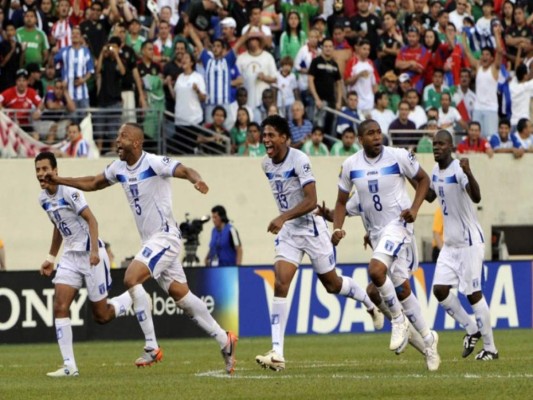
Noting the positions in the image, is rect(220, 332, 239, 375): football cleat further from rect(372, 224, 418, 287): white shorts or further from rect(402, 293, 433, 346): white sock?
rect(402, 293, 433, 346): white sock

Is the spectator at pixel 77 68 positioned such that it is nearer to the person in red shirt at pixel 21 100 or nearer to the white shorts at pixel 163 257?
the person in red shirt at pixel 21 100

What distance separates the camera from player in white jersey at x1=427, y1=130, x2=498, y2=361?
1667 cm

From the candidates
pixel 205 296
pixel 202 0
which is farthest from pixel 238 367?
pixel 202 0

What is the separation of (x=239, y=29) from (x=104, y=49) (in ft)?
12.1

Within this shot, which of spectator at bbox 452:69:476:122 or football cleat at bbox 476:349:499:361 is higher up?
spectator at bbox 452:69:476:122

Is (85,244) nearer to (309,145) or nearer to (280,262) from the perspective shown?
(280,262)

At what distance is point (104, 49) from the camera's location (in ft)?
86.2

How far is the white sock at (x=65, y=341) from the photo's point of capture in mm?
15672

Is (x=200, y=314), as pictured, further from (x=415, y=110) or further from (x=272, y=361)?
(x=415, y=110)

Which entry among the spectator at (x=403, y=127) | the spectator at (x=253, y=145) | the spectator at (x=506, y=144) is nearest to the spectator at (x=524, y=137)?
the spectator at (x=506, y=144)

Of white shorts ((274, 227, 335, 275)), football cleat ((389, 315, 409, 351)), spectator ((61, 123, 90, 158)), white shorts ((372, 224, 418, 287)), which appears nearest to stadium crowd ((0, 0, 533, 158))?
spectator ((61, 123, 90, 158))

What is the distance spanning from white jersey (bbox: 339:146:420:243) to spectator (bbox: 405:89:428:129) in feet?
42.0

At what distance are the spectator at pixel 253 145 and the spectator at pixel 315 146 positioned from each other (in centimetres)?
83

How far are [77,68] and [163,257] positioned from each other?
11.8m
